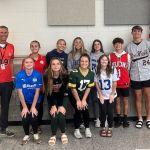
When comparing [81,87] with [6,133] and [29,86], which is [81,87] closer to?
[29,86]

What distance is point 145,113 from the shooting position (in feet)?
19.1

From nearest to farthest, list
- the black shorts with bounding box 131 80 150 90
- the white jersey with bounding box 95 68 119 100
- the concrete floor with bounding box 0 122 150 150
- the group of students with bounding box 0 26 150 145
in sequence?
the concrete floor with bounding box 0 122 150 150 < the group of students with bounding box 0 26 150 145 < the white jersey with bounding box 95 68 119 100 < the black shorts with bounding box 131 80 150 90

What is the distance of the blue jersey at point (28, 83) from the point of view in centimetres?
488

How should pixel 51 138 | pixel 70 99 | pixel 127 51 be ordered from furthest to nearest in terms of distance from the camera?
pixel 127 51 < pixel 70 99 < pixel 51 138

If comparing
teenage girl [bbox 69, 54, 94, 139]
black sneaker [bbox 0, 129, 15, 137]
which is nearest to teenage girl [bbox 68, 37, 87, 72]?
teenage girl [bbox 69, 54, 94, 139]

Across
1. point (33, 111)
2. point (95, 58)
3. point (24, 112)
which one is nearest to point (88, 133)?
point (33, 111)

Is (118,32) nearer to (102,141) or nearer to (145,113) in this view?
(145,113)

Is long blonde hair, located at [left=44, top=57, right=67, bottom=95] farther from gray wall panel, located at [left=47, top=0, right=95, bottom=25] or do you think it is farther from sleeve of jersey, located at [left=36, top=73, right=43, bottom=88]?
gray wall panel, located at [left=47, top=0, right=95, bottom=25]

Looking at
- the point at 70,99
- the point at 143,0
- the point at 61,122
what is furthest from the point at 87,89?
the point at 143,0

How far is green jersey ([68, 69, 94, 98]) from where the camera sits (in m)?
4.98

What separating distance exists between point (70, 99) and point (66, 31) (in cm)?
128

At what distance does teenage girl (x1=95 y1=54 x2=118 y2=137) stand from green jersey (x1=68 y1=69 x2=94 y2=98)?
150 millimetres

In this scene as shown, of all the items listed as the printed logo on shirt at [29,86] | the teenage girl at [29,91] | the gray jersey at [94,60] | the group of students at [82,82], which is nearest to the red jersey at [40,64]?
the group of students at [82,82]

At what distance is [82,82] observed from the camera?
500 cm
